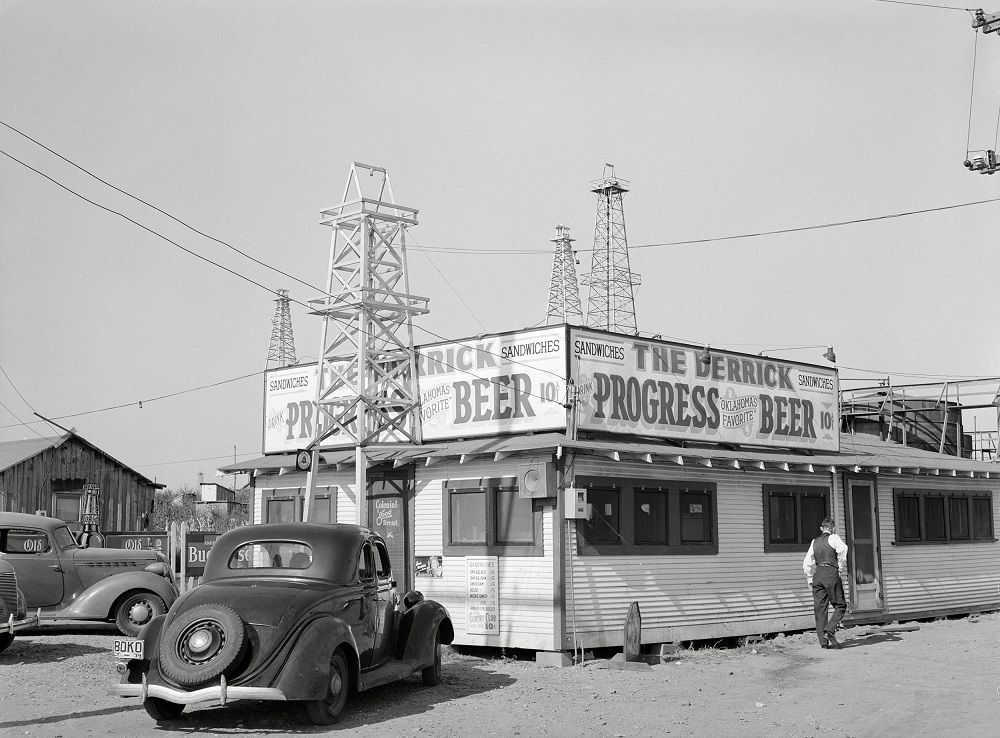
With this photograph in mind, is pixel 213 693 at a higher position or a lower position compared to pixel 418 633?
lower

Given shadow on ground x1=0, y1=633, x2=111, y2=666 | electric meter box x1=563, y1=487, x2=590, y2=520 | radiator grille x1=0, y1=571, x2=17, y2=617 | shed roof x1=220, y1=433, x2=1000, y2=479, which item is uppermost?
shed roof x1=220, y1=433, x2=1000, y2=479

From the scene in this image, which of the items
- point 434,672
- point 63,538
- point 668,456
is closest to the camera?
point 434,672

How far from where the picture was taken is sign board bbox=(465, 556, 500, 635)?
617 inches

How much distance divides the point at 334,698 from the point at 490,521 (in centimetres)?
580

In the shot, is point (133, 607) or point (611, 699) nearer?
point (611, 699)

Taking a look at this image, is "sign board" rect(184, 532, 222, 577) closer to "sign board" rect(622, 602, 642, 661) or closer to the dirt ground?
the dirt ground

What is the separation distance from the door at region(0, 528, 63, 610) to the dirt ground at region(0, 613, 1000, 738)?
1.79 meters

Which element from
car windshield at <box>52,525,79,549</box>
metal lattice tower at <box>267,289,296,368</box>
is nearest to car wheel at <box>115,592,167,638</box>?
car windshield at <box>52,525,79,549</box>

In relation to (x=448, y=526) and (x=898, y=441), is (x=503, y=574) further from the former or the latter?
(x=898, y=441)

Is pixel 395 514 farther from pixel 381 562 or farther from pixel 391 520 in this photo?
pixel 381 562

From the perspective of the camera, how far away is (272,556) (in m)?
11.4

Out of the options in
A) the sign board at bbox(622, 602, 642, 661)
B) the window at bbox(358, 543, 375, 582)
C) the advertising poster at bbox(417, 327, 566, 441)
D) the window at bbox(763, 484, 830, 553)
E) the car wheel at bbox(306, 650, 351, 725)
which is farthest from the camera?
the window at bbox(763, 484, 830, 553)

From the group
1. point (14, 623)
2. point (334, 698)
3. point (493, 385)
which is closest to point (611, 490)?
point (493, 385)

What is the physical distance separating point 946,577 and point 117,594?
50.3ft
